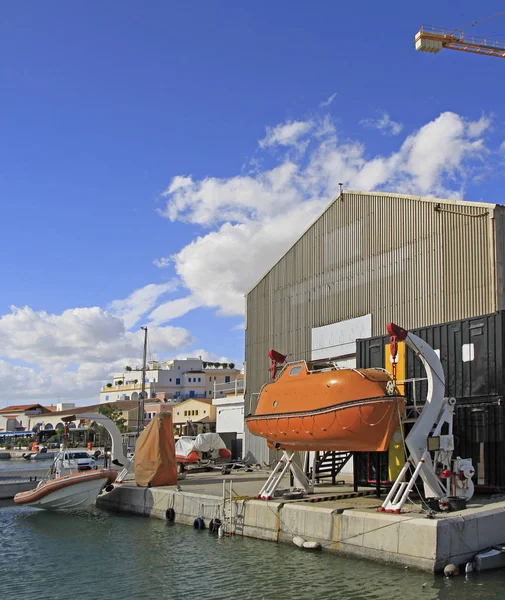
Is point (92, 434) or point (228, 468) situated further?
point (92, 434)

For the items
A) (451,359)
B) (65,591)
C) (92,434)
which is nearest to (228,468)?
(451,359)

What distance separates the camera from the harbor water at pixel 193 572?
1259 cm

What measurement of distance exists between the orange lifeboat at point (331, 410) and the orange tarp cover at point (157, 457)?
591 centimetres

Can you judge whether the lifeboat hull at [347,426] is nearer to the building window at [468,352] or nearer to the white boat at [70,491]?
the building window at [468,352]

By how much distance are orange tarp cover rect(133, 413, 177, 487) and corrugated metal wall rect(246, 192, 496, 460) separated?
8551mm

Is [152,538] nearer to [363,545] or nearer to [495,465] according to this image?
[363,545]

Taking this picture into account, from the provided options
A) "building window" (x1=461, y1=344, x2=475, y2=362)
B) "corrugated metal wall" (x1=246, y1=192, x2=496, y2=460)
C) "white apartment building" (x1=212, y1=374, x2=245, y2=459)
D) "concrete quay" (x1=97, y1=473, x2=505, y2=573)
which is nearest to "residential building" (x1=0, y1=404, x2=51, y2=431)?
"white apartment building" (x1=212, y1=374, x2=245, y2=459)

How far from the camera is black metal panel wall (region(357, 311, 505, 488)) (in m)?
16.2

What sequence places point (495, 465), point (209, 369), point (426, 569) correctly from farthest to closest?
point (209, 369)
point (495, 465)
point (426, 569)

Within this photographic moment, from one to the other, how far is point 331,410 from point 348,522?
2.63 m

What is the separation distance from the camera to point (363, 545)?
14.4 meters

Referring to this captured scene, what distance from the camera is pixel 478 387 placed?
1691 centimetres

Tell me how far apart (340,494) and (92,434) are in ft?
293

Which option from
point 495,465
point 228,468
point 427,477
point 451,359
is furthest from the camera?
point 228,468
